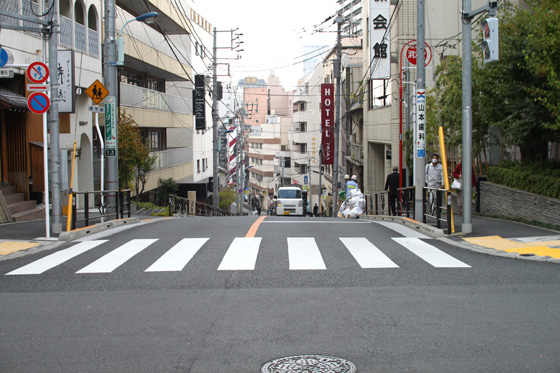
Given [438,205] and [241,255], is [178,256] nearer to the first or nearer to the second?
[241,255]

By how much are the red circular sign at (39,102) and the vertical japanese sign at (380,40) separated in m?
19.5

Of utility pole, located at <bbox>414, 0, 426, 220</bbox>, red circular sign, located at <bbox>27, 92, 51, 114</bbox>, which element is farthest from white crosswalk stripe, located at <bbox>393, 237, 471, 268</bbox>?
red circular sign, located at <bbox>27, 92, 51, 114</bbox>

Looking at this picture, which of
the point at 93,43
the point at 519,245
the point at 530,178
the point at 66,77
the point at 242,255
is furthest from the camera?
the point at 93,43

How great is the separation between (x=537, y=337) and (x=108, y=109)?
15.3m

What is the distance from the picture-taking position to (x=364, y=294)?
25.4ft

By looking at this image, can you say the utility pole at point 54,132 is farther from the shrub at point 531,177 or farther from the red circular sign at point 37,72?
the shrub at point 531,177

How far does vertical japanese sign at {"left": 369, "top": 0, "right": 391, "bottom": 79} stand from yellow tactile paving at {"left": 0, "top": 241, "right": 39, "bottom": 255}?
69.2 ft

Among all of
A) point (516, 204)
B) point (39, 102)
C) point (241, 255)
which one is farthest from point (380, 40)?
point (241, 255)

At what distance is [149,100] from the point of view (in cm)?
3506

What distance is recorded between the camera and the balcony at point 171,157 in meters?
36.9

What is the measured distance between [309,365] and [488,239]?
7.84m

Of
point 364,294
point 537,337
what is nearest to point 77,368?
point 364,294

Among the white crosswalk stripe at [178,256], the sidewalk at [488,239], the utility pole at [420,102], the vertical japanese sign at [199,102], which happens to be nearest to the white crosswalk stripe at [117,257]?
the white crosswalk stripe at [178,256]

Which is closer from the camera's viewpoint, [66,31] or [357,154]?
[66,31]
